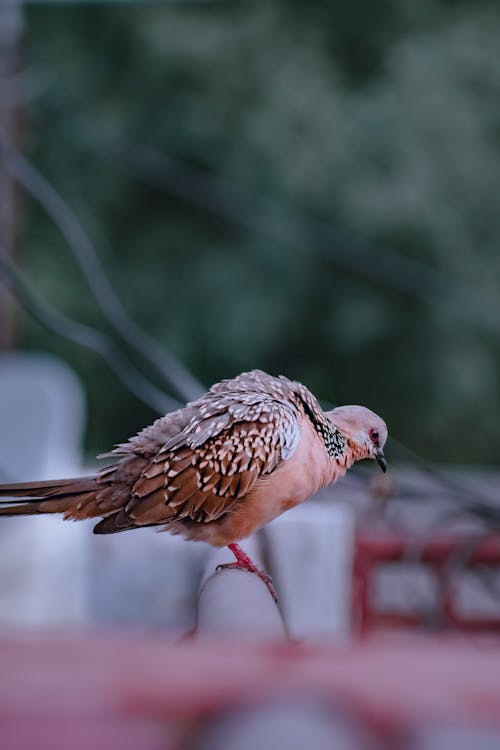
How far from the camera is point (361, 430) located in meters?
0.73

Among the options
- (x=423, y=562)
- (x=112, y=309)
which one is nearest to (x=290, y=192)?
(x=423, y=562)

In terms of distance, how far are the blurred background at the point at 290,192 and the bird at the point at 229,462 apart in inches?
322

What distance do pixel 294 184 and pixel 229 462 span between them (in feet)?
30.0

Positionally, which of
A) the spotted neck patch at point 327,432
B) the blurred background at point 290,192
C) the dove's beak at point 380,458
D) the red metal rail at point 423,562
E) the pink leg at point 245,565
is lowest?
the pink leg at point 245,565

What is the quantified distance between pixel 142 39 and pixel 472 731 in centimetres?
1057

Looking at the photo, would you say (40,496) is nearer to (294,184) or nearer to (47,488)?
(47,488)

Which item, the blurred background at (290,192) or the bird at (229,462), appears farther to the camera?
the blurred background at (290,192)

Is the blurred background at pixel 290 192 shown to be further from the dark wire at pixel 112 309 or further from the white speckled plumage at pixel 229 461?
the white speckled plumage at pixel 229 461

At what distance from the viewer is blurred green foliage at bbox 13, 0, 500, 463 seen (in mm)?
9578

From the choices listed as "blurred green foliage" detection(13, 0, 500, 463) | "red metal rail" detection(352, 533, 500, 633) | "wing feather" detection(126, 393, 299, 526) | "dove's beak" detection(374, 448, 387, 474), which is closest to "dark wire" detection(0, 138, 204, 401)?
"wing feather" detection(126, 393, 299, 526)

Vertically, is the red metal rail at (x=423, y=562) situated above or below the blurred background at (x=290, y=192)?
below

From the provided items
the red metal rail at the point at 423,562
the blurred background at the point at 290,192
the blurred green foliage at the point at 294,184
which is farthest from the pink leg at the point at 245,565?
the blurred green foliage at the point at 294,184

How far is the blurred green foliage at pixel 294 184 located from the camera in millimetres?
9578

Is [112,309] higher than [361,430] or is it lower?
higher
